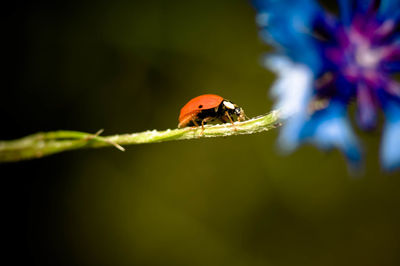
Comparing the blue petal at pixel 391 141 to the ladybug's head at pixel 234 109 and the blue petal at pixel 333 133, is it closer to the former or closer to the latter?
the blue petal at pixel 333 133

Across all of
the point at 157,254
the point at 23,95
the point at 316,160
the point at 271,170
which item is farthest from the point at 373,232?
the point at 23,95

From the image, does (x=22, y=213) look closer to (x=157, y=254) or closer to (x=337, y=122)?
(x=157, y=254)

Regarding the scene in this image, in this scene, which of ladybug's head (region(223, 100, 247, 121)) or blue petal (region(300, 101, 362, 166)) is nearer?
blue petal (region(300, 101, 362, 166))

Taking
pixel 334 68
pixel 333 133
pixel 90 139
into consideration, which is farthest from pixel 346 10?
pixel 90 139

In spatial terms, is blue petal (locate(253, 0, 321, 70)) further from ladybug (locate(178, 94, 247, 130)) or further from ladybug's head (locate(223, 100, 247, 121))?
ladybug's head (locate(223, 100, 247, 121))

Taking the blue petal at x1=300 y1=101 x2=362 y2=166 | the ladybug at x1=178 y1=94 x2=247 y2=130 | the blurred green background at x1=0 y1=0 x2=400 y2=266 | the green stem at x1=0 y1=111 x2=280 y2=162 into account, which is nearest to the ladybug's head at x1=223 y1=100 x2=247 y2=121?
the ladybug at x1=178 y1=94 x2=247 y2=130

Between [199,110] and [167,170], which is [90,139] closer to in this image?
[199,110]

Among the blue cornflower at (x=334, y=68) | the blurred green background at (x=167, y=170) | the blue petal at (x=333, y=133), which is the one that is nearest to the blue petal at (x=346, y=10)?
the blue cornflower at (x=334, y=68)
